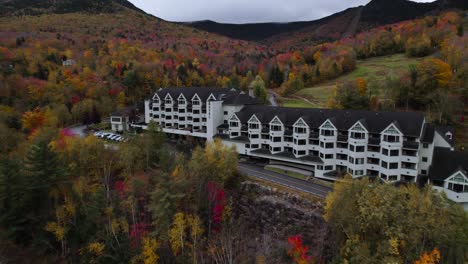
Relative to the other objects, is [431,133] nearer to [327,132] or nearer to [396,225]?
[327,132]

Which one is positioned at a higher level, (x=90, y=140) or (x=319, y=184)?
(x=90, y=140)

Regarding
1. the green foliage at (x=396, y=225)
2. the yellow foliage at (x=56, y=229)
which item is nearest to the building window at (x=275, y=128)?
the green foliage at (x=396, y=225)

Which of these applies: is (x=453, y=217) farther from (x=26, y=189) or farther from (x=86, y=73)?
(x=86, y=73)

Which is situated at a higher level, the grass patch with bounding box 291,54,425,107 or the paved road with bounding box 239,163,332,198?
the grass patch with bounding box 291,54,425,107

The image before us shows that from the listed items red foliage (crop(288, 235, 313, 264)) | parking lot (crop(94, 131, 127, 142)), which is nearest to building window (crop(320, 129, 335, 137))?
red foliage (crop(288, 235, 313, 264))

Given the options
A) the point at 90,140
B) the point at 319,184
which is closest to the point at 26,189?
the point at 90,140

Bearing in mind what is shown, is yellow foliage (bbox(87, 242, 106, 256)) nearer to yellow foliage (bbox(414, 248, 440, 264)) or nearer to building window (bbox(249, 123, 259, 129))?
building window (bbox(249, 123, 259, 129))

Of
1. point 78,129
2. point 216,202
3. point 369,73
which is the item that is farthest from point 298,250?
point 369,73

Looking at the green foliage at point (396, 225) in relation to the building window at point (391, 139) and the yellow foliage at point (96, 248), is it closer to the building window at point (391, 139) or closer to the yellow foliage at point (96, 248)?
the building window at point (391, 139)
